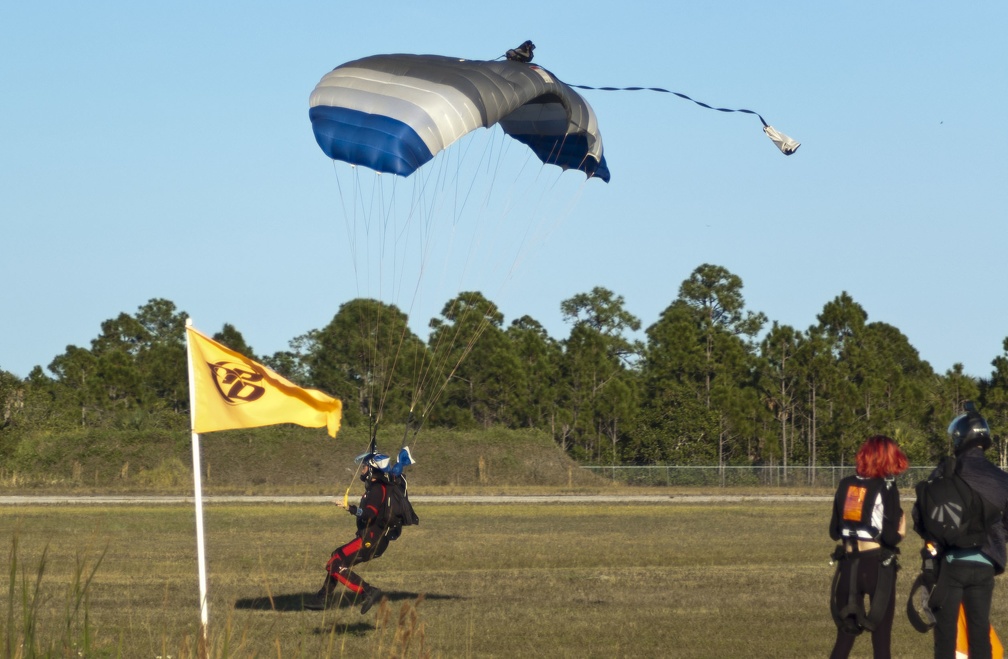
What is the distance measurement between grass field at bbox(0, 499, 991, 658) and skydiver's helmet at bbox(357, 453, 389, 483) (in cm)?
141

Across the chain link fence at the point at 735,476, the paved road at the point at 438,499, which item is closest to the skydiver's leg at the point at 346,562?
the paved road at the point at 438,499

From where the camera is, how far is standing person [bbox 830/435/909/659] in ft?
27.5

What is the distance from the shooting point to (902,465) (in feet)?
27.8

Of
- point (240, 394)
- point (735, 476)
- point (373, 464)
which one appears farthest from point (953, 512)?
point (735, 476)

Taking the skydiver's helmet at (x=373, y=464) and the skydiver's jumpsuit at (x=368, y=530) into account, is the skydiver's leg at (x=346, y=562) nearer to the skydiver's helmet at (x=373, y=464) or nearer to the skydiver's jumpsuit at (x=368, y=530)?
the skydiver's jumpsuit at (x=368, y=530)

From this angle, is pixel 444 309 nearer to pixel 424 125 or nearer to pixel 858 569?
pixel 424 125

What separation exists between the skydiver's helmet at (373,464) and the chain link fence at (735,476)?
46.3m

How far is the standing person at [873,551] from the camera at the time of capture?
837cm

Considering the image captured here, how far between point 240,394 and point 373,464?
3124 millimetres

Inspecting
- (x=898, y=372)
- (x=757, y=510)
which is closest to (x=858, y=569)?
(x=757, y=510)

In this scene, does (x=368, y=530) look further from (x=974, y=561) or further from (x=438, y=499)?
(x=438, y=499)

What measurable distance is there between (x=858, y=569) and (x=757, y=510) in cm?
2968

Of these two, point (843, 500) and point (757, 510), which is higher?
point (843, 500)

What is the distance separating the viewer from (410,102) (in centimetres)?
1378
